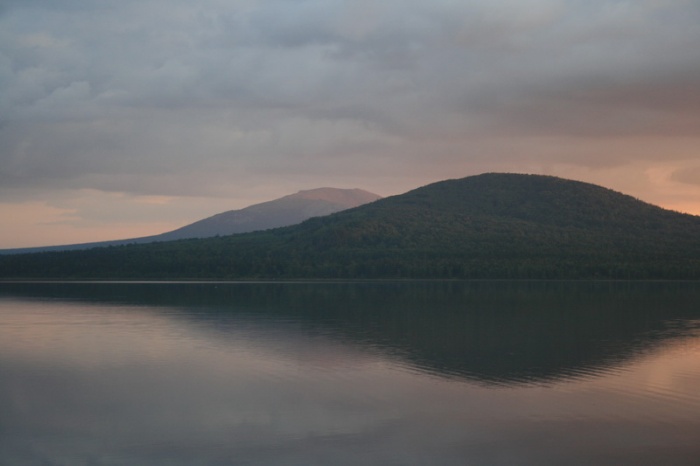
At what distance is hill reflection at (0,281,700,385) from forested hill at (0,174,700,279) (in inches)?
1871

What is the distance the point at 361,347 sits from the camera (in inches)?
1555

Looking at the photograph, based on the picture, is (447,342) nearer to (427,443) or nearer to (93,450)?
(427,443)

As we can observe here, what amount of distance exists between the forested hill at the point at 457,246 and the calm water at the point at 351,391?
83.6m

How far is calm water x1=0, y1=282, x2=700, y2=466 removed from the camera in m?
20.1

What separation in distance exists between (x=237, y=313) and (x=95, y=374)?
29.7 meters

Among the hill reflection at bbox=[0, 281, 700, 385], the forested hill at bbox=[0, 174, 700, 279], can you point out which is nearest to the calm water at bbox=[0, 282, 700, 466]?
the hill reflection at bbox=[0, 281, 700, 385]

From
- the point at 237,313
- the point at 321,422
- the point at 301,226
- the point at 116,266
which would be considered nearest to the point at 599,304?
the point at 237,313

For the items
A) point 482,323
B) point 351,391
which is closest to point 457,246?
point 482,323

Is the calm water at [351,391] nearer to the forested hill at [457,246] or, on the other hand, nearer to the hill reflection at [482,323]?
the hill reflection at [482,323]

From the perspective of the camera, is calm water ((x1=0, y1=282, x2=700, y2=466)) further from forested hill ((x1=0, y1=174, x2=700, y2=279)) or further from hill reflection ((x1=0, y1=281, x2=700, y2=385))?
forested hill ((x1=0, y1=174, x2=700, y2=279))

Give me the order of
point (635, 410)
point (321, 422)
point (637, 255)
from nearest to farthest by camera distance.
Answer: point (321, 422) → point (635, 410) → point (637, 255)

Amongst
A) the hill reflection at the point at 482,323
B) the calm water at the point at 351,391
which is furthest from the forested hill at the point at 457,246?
the calm water at the point at 351,391

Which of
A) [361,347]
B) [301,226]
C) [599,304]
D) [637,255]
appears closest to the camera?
[361,347]

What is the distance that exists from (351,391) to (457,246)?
413ft
